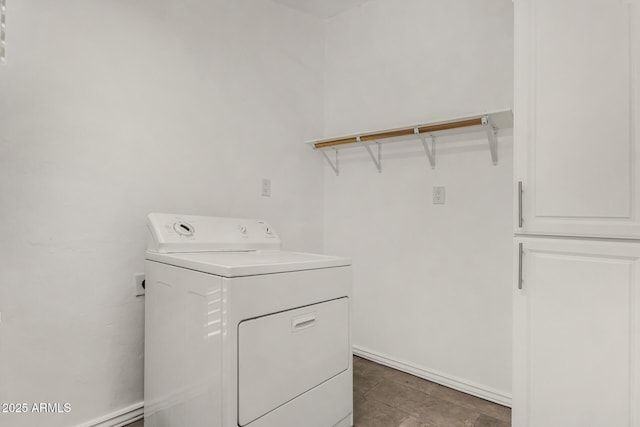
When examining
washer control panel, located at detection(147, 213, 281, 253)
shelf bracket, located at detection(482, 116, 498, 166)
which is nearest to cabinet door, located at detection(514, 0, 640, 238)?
shelf bracket, located at detection(482, 116, 498, 166)

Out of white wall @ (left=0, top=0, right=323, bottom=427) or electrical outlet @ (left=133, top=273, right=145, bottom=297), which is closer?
white wall @ (left=0, top=0, right=323, bottom=427)

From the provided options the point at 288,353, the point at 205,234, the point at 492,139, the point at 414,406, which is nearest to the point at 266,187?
the point at 205,234

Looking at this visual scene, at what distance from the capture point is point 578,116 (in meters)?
1.28

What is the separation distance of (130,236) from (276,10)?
183 centimetres

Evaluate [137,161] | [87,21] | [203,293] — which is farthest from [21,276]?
[87,21]

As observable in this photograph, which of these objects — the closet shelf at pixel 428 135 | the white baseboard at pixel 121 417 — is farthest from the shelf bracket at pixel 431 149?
the white baseboard at pixel 121 417

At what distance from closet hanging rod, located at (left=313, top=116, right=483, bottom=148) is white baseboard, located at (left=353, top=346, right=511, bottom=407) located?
146 centimetres

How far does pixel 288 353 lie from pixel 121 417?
1.04 m

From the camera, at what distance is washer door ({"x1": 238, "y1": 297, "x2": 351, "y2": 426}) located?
4.12ft

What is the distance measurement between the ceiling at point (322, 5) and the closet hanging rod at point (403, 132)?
3.34 feet

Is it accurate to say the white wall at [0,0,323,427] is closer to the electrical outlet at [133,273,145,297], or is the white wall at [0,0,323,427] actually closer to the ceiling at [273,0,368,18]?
the electrical outlet at [133,273,145,297]

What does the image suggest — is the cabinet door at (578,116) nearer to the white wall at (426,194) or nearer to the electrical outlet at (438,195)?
the white wall at (426,194)

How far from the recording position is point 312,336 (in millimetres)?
1502

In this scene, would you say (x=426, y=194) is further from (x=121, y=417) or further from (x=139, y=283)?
(x=121, y=417)
